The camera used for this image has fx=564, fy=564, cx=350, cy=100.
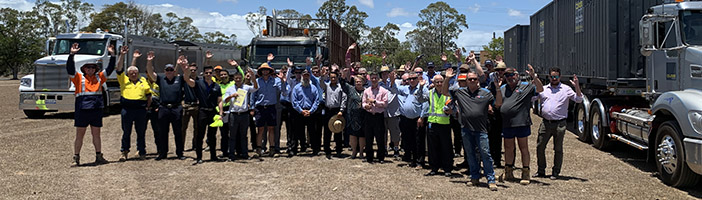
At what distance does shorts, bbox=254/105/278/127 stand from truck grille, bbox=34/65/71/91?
10132 mm

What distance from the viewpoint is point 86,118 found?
8.91 m

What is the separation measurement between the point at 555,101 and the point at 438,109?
165cm

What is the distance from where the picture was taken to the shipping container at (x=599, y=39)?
33.7ft

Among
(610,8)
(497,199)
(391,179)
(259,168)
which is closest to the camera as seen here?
(497,199)

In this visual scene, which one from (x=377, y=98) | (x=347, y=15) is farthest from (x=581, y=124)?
(x=347, y=15)

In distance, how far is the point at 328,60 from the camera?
54.0 feet

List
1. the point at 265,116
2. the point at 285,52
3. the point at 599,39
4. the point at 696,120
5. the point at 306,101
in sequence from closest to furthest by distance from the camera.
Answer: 1. the point at 696,120
2. the point at 265,116
3. the point at 306,101
4. the point at 599,39
5. the point at 285,52

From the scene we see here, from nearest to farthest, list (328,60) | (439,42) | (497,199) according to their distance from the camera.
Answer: (497,199), (328,60), (439,42)

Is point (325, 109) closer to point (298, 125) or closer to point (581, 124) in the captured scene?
point (298, 125)

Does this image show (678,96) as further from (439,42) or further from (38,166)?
(439,42)

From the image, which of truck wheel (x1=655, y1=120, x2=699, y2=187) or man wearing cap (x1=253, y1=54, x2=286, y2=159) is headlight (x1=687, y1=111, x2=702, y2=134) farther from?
man wearing cap (x1=253, y1=54, x2=286, y2=159)

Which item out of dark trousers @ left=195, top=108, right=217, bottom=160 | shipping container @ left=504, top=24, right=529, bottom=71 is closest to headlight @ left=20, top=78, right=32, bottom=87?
dark trousers @ left=195, top=108, right=217, bottom=160

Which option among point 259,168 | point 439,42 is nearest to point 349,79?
point 259,168

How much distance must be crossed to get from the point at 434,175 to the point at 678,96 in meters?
3.45
